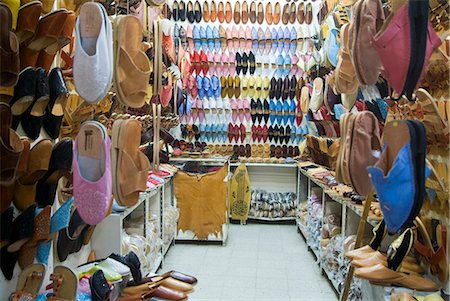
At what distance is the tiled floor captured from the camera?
3744mm

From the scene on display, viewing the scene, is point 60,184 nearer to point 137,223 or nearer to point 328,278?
point 137,223

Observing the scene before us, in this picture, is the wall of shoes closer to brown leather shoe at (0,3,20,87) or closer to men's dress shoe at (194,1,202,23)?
men's dress shoe at (194,1,202,23)

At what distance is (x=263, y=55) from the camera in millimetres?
6711

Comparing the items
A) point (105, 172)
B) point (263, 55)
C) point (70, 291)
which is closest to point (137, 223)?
point (70, 291)

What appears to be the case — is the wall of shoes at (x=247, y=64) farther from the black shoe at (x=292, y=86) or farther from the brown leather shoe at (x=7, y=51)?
the brown leather shoe at (x=7, y=51)

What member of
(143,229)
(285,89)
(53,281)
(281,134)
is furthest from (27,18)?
(281,134)

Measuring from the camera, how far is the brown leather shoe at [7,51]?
62.7 inches

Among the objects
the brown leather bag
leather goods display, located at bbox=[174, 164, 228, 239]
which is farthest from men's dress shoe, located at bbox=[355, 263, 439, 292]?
leather goods display, located at bbox=[174, 164, 228, 239]

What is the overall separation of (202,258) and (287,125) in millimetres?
2806

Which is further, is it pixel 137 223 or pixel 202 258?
pixel 202 258

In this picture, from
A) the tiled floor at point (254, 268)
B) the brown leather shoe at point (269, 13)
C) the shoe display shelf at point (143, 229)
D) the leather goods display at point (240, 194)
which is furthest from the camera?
the brown leather shoe at point (269, 13)

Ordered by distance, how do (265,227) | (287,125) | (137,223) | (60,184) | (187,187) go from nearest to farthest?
(60,184)
(137,223)
(187,187)
(265,227)
(287,125)

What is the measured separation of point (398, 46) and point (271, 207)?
194 inches

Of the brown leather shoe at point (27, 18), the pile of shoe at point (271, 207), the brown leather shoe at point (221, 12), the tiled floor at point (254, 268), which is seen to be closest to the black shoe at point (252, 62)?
the brown leather shoe at point (221, 12)
